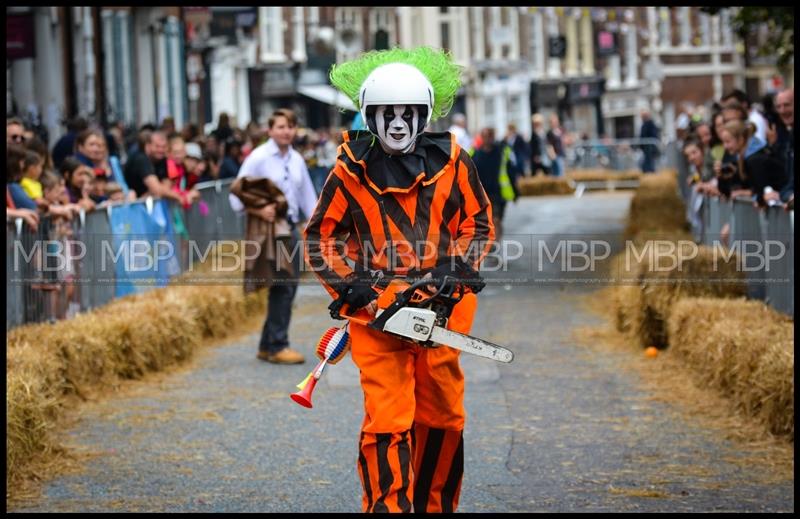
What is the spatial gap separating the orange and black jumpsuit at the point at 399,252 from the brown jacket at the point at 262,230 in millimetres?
5120

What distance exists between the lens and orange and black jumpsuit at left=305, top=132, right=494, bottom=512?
5.96 m

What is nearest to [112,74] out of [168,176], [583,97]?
[168,176]

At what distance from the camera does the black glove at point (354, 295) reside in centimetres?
595

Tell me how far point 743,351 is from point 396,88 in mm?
3934

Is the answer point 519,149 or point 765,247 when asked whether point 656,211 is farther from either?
point 519,149

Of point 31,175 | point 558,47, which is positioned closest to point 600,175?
point 558,47

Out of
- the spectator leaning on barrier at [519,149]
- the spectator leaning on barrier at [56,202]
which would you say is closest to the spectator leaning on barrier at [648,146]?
the spectator leaning on barrier at [519,149]

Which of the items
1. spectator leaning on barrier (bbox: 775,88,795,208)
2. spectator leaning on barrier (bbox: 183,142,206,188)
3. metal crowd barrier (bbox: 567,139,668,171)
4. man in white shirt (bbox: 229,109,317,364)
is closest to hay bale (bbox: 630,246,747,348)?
spectator leaning on barrier (bbox: 775,88,795,208)

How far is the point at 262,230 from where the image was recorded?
38.1ft

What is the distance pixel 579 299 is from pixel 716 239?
1.67 metres

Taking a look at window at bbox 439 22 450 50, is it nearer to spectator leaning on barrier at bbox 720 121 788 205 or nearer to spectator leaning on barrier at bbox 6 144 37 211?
spectator leaning on barrier at bbox 720 121 788 205

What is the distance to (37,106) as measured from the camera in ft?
72.7

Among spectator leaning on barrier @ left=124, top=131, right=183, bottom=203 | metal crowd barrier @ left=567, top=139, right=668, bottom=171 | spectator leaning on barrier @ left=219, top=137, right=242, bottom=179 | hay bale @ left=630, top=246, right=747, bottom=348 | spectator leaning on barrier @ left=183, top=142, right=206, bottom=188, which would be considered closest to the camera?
hay bale @ left=630, top=246, right=747, bottom=348

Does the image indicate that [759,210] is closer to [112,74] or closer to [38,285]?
[38,285]
